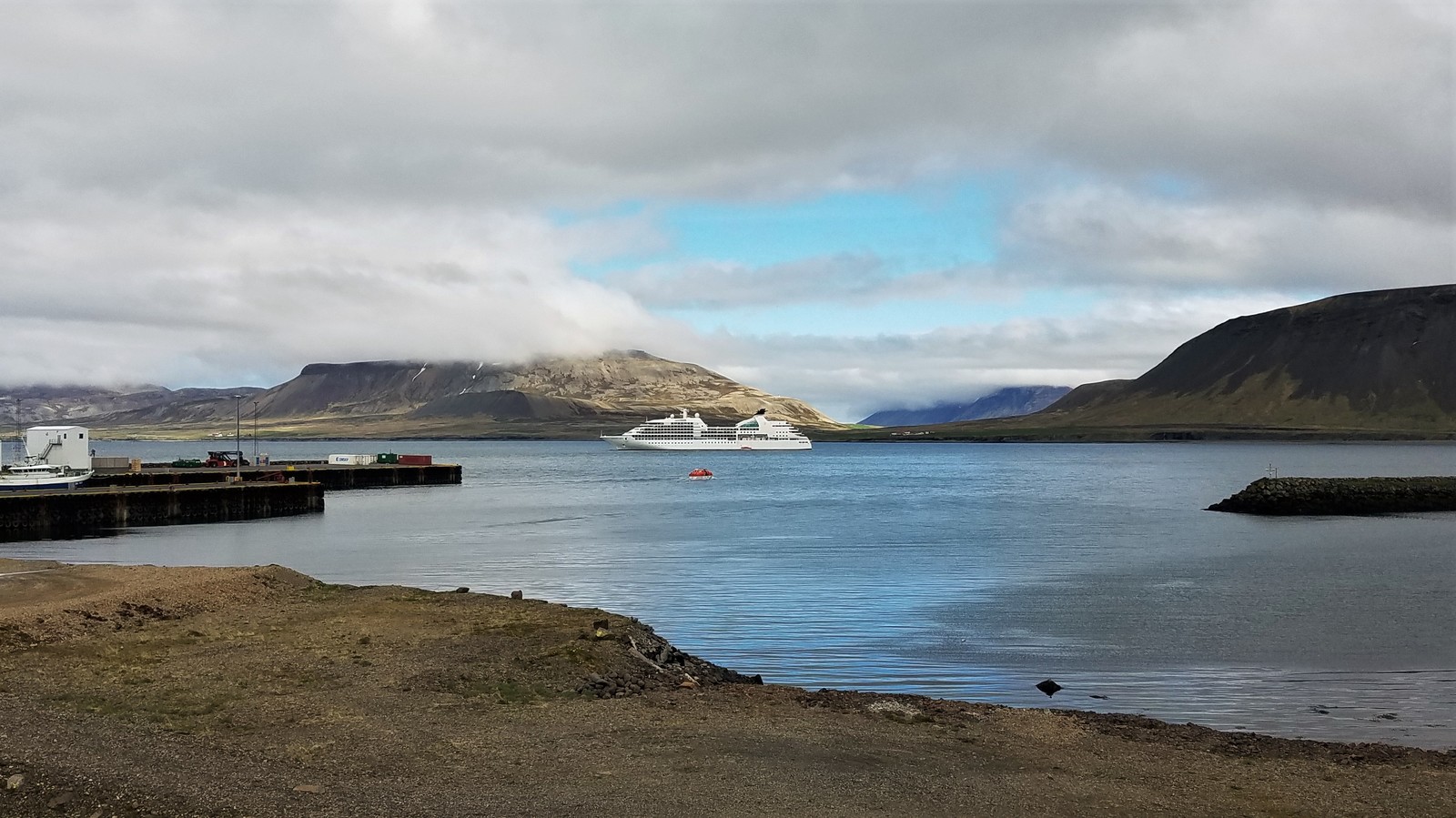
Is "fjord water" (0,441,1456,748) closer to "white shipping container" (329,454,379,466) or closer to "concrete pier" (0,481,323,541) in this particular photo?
"concrete pier" (0,481,323,541)

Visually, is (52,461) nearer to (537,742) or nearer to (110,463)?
(110,463)

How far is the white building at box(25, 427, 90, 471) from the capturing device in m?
71.3

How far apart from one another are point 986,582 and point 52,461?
61626mm

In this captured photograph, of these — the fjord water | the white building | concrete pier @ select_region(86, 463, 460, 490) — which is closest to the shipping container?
concrete pier @ select_region(86, 463, 460, 490)

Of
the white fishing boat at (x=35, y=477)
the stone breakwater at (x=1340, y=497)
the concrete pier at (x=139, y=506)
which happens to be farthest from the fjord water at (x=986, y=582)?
the white fishing boat at (x=35, y=477)

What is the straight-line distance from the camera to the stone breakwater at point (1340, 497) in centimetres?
6988

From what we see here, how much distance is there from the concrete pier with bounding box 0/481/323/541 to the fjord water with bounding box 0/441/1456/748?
3.16m

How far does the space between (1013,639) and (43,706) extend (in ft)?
61.1

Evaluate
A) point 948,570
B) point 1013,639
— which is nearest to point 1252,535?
point 948,570

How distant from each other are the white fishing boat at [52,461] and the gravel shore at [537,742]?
54.5m

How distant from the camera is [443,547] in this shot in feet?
Answer: 157

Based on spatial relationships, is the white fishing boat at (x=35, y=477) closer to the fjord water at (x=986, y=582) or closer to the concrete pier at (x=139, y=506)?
the concrete pier at (x=139, y=506)

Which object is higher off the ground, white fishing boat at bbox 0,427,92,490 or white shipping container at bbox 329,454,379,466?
white fishing boat at bbox 0,427,92,490

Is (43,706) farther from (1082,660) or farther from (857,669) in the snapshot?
(1082,660)
